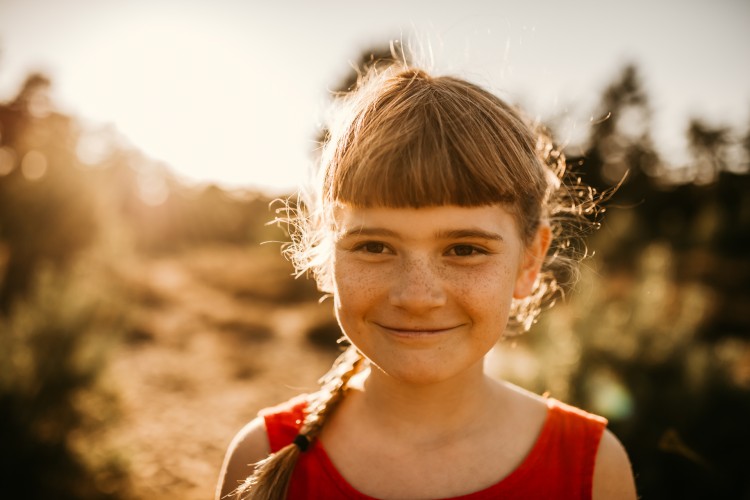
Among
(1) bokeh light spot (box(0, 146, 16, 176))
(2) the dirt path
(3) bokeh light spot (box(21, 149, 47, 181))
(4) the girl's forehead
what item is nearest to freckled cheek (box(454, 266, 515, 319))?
(4) the girl's forehead

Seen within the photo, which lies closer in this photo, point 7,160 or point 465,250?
point 465,250

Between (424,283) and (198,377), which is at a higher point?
(424,283)

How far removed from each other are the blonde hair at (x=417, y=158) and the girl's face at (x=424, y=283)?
0.19 feet

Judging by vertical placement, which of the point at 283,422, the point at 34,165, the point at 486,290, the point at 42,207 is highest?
the point at 34,165

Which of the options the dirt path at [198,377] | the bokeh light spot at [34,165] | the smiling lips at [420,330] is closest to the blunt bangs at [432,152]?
the smiling lips at [420,330]

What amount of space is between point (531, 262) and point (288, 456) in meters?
1.00

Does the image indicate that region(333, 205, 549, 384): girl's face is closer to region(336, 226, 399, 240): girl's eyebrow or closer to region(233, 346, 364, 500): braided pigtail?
region(336, 226, 399, 240): girl's eyebrow

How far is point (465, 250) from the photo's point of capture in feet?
4.83

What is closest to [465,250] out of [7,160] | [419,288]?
[419,288]

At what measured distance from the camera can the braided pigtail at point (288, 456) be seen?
152cm

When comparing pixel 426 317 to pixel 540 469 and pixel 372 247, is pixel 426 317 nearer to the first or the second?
pixel 372 247

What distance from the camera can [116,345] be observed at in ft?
18.2

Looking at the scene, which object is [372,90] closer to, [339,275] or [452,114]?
[452,114]

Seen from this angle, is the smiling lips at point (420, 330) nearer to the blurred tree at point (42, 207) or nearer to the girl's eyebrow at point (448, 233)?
the girl's eyebrow at point (448, 233)
